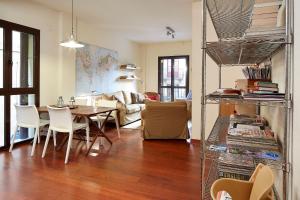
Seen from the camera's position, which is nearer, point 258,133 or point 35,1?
point 258,133

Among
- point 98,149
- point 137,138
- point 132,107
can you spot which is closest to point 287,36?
point 98,149

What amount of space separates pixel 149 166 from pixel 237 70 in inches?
90.9

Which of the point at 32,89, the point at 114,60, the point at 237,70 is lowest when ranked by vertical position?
the point at 32,89

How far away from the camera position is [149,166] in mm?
3094

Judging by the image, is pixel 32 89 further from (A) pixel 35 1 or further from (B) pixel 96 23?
(B) pixel 96 23

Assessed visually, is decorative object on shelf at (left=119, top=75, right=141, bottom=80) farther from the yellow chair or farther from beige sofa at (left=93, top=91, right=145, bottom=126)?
the yellow chair

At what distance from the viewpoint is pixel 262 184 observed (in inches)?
40.1

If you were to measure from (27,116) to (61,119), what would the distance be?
2.30 feet

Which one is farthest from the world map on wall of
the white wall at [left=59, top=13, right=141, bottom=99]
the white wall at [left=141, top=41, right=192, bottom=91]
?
the white wall at [left=141, top=41, right=192, bottom=91]

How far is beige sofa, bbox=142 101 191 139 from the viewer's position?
4328 mm

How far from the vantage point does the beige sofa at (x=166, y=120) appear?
4328 millimetres

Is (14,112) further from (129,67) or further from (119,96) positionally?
(129,67)

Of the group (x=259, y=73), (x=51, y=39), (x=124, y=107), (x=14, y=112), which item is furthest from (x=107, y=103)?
(x=259, y=73)

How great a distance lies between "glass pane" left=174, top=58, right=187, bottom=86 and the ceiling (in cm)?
156
